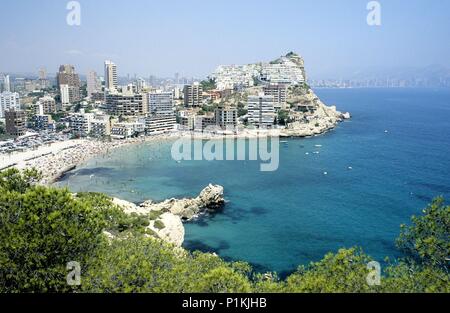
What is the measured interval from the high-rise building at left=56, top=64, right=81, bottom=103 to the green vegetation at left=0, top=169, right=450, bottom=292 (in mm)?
75841

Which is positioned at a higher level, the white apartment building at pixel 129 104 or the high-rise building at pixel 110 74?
the high-rise building at pixel 110 74

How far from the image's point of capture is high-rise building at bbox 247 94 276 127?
57.8 metres

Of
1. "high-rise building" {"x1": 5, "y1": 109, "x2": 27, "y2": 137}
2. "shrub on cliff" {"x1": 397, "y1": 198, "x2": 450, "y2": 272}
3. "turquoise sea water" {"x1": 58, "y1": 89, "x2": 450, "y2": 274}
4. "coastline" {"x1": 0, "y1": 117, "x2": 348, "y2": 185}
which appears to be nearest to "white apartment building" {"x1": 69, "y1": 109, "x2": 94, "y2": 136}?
"coastline" {"x1": 0, "y1": 117, "x2": 348, "y2": 185}

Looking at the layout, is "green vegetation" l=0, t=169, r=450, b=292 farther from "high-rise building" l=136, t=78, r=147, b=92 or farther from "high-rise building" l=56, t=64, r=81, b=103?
"high-rise building" l=56, t=64, r=81, b=103

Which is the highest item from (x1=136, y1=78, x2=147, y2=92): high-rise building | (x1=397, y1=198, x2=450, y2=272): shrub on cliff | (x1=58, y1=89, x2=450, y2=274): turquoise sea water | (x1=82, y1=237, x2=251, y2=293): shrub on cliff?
(x1=136, y1=78, x2=147, y2=92): high-rise building

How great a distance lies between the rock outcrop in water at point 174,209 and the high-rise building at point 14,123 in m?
32.9

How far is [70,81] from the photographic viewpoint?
9200 centimetres

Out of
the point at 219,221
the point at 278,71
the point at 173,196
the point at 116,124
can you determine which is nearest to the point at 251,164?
the point at 173,196

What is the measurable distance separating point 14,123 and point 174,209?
1415 inches

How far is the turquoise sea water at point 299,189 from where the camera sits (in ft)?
63.7

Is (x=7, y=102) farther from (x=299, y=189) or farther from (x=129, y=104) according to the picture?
(x=299, y=189)

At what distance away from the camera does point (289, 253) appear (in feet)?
60.1

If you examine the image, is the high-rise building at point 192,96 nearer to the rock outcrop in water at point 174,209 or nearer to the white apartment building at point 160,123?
the white apartment building at point 160,123

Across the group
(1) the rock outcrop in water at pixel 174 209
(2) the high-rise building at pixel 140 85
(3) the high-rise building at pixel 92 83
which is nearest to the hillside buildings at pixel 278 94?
(2) the high-rise building at pixel 140 85
